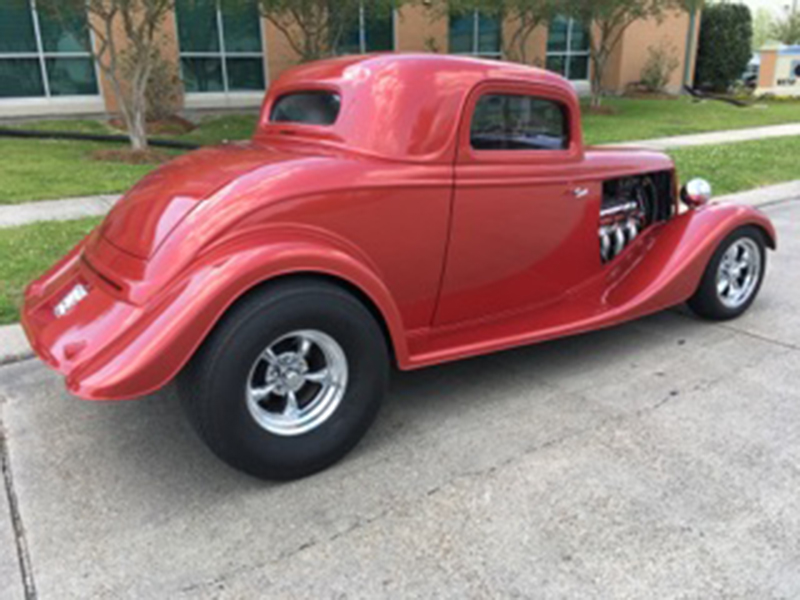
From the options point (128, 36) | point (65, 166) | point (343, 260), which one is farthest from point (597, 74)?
point (343, 260)

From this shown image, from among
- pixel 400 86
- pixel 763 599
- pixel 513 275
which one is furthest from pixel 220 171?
pixel 763 599

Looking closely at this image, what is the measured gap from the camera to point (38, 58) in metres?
13.6

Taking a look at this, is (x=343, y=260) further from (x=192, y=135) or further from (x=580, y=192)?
(x=192, y=135)

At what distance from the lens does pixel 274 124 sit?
4016mm

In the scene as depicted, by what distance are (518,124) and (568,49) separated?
1928 cm

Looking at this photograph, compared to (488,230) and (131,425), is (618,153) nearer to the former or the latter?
(488,230)

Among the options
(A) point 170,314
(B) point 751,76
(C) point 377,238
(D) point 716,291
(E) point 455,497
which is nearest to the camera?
(A) point 170,314

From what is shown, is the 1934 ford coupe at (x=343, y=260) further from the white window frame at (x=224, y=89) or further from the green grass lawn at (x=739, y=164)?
the white window frame at (x=224, y=89)

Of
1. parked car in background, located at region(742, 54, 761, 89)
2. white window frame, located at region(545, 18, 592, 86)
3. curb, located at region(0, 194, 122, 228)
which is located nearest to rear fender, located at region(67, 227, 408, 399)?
curb, located at region(0, 194, 122, 228)

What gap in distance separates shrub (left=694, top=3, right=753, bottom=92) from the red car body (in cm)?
2410

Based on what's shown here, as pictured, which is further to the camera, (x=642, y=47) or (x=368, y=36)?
(x=642, y=47)

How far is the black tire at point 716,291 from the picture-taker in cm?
449

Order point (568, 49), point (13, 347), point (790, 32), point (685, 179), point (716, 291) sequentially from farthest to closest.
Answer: point (790, 32) < point (568, 49) < point (685, 179) < point (716, 291) < point (13, 347)

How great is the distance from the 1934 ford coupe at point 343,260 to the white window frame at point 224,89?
474 inches
